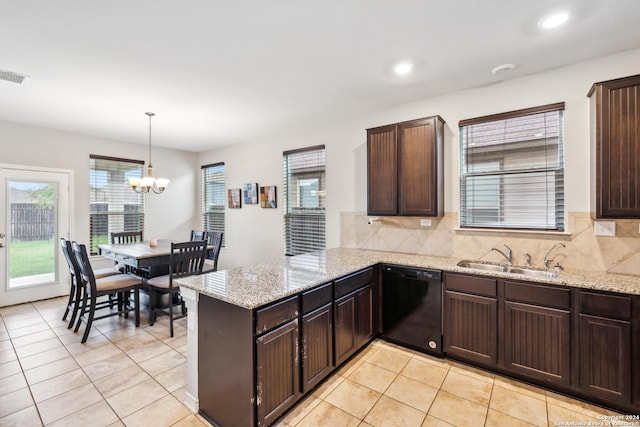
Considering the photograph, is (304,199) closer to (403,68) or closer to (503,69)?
(403,68)

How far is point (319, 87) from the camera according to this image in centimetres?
303

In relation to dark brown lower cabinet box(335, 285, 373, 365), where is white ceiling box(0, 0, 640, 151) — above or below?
above

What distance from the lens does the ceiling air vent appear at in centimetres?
262

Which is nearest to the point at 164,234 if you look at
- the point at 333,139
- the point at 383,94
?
the point at 333,139

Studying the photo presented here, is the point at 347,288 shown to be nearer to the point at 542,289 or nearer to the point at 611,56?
the point at 542,289

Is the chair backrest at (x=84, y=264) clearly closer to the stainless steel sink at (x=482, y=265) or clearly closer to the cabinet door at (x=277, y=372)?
the cabinet door at (x=277, y=372)

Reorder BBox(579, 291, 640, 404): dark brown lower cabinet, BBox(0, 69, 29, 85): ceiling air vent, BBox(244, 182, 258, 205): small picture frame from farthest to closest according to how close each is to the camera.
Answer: BBox(244, 182, 258, 205): small picture frame, BBox(0, 69, 29, 85): ceiling air vent, BBox(579, 291, 640, 404): dark brown lower cabinet

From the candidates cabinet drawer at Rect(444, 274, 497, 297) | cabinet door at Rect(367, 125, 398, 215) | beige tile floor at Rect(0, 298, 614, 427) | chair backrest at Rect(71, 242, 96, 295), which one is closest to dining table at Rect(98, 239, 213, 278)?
chair backrest at Rect(71, 242, 96, 295)

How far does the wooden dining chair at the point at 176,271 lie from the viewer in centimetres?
329

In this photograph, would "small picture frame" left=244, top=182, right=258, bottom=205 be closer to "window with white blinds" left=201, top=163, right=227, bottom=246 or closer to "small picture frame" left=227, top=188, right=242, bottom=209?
"small picture frame" left=227, top=188, right=242, bottom=209

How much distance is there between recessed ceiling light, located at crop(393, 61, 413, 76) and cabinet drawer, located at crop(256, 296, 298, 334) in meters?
2.16

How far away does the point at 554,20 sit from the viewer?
1.93m

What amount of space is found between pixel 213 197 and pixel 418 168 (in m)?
4.41

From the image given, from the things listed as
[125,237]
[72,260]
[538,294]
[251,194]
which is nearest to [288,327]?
[538,294]
